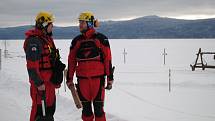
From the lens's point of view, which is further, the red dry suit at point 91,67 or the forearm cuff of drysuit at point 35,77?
the red dry suit at point 91,67

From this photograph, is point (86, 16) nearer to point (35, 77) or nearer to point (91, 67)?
point (91, 67)

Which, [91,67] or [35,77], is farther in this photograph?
[91,67]

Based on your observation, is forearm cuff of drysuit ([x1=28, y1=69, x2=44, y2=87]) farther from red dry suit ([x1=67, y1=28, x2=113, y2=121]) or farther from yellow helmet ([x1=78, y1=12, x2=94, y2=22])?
yellow helmet ([x1=78, y1=12, x2=94, y2=22])

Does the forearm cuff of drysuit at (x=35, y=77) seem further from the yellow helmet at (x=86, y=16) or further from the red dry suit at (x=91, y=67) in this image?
the yellow helmet at (x=86, y=16)

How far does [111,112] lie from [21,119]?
80.3 inches

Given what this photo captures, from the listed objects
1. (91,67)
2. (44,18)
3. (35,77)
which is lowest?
(35,77)

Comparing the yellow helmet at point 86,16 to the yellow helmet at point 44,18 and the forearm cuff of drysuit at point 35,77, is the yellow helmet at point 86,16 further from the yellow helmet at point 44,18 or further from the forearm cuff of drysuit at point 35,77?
the forearm cuff of drysuit at point 35,77

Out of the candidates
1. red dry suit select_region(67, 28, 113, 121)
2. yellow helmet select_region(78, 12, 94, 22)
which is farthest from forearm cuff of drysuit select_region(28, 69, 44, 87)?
yellow helmet select_region(78, 12, 94, 22)

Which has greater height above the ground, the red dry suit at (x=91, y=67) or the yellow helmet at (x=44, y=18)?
the yellow helmet at (x=44, y=18)

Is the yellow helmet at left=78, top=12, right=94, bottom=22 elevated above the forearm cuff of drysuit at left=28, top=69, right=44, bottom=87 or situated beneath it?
elevated above

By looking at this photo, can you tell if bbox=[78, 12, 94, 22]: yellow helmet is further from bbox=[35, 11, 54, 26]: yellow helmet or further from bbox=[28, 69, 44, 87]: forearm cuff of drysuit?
bbox=[28, 69, 44, 87]: forearm cuff of drysuit

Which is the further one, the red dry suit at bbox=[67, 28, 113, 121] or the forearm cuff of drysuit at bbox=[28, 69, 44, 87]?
the red dry suit at bbox=[67, 28, 113, 121]

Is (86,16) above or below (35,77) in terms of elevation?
above

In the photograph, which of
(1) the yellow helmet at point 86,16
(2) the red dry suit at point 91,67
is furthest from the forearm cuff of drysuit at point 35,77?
(1) the yellow helmet at point 86,16
